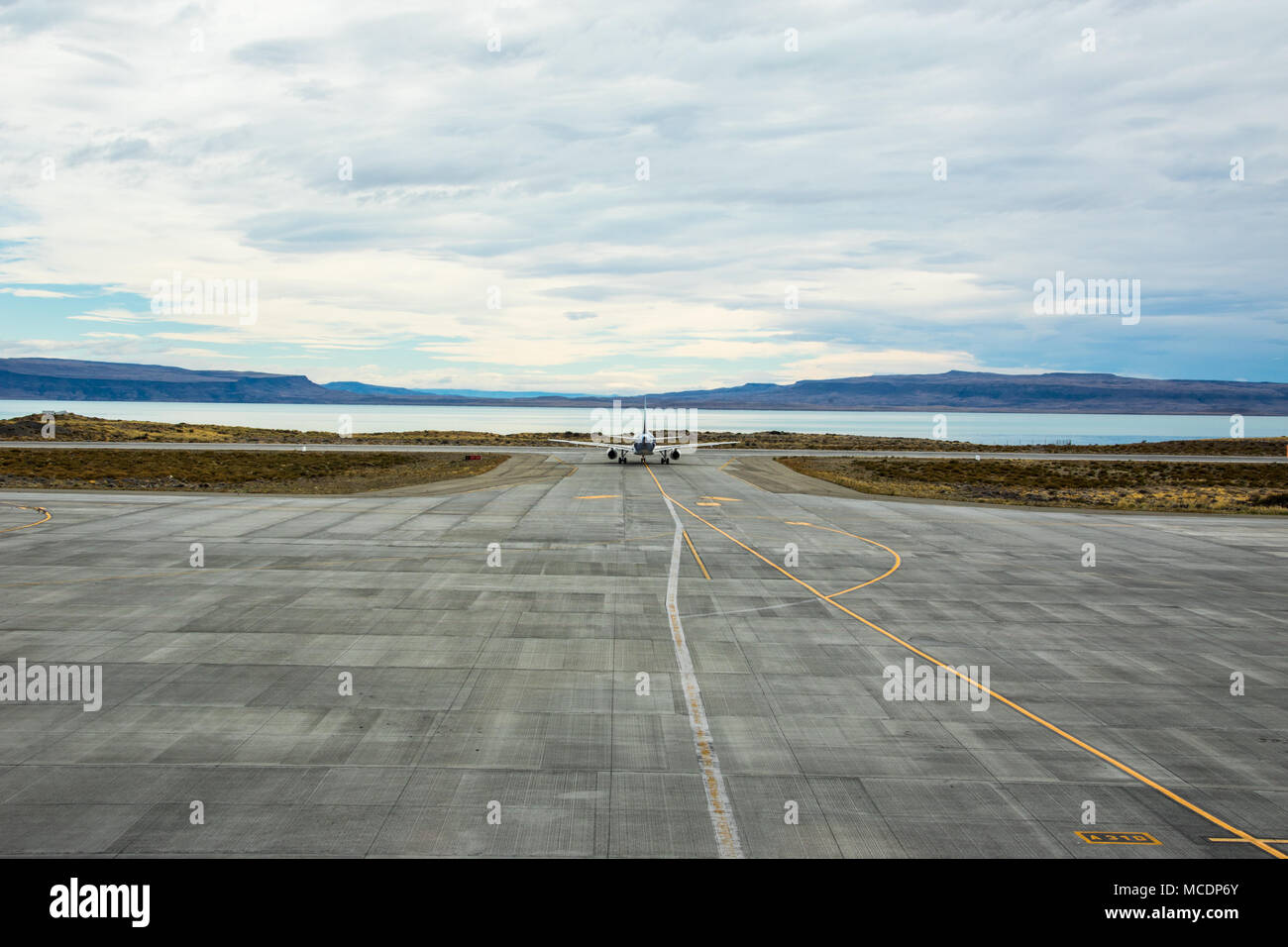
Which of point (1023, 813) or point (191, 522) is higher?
point (191, 522)

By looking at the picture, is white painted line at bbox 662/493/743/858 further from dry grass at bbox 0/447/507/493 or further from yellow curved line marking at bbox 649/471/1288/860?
dry grass at bbox 0/447/507/493

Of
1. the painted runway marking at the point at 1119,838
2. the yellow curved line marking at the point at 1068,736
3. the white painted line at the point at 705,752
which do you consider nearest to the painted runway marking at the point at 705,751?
the white painted line at the point at 705,752

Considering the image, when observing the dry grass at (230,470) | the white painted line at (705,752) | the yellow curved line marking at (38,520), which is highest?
the dry grass at (230,470)

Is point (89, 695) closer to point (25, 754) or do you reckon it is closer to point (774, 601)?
point (25, 754)

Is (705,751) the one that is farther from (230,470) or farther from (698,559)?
(230,470)

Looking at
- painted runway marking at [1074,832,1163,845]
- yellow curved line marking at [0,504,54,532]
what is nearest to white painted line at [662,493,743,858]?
painted runway marking at [1074,832,1163,845]

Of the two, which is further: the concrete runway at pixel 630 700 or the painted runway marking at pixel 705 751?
the concrete runway at pixel 630 700

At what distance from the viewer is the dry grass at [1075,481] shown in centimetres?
5697

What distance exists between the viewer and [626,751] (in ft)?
46.7

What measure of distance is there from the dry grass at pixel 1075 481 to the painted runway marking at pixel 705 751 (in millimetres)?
39918

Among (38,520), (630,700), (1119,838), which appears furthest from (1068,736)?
(38,520)

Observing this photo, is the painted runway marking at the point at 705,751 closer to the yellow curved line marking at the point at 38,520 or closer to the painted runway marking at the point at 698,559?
the painted runway marking at the point at 698,559
